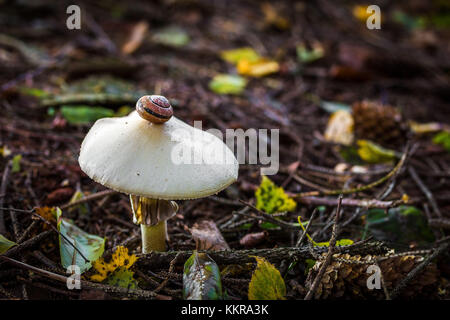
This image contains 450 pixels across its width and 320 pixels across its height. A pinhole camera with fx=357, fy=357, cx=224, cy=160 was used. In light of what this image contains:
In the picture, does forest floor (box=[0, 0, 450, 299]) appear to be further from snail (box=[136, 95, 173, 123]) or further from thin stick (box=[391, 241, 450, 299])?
snail (box=[136, 95, 173, 123])

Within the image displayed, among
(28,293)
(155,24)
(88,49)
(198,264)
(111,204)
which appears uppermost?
(155,24)

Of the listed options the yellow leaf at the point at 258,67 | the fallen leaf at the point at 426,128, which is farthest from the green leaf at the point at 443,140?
the yellow leaf at the point at 258,67

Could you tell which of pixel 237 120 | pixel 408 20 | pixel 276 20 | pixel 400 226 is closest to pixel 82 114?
pixel 237 120

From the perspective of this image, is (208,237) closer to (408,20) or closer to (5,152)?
(5,152)

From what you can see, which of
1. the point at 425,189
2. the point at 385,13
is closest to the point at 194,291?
the point at 425,189

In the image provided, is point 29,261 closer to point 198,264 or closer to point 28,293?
point 28,293

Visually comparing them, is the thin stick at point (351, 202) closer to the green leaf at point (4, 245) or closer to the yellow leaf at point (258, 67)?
the green leaf at point (4, 245)

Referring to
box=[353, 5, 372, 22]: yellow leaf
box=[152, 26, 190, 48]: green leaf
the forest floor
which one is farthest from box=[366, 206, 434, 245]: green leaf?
box=[353, 5, 372, 22]: yellow leaf
